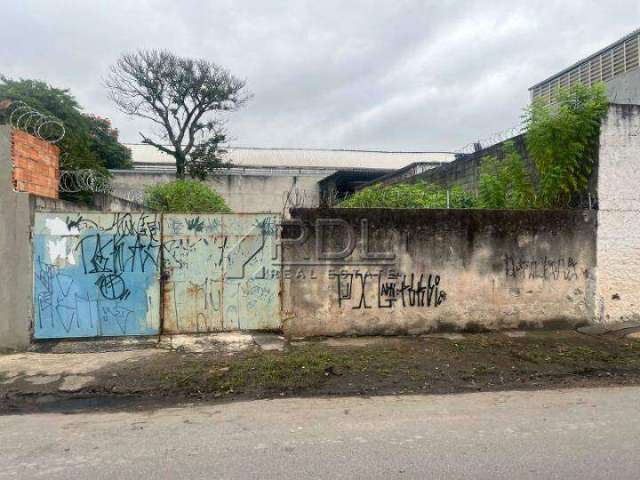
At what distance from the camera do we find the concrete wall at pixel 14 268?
6.14 metres

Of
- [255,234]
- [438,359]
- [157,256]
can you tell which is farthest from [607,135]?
[157,256]

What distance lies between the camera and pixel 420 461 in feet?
10.8

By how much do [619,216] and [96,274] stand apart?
320 inches

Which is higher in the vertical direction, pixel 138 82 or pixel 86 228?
Answer: pixel 138 82

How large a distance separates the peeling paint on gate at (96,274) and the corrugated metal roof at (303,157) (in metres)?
29.0

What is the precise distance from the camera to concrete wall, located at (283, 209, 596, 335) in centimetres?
695

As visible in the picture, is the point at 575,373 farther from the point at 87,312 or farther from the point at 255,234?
the point at 87,312

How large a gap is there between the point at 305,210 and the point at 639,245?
5.54 metres

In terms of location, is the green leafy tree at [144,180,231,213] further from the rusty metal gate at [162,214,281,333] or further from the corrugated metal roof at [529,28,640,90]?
the corrugated metal roof at [529,28,640,90]

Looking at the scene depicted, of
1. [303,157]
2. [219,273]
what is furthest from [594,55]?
[303,157]

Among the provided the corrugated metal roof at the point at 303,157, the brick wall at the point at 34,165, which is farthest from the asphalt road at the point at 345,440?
the corrugated metal roof at the point at 303,157

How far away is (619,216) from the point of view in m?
7.52

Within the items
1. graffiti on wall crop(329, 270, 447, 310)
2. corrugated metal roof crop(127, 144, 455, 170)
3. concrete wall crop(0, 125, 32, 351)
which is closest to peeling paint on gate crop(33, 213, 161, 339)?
concrete wall crop(0, 125, 32, 351)

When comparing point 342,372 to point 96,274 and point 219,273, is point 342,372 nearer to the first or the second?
point 219,273
